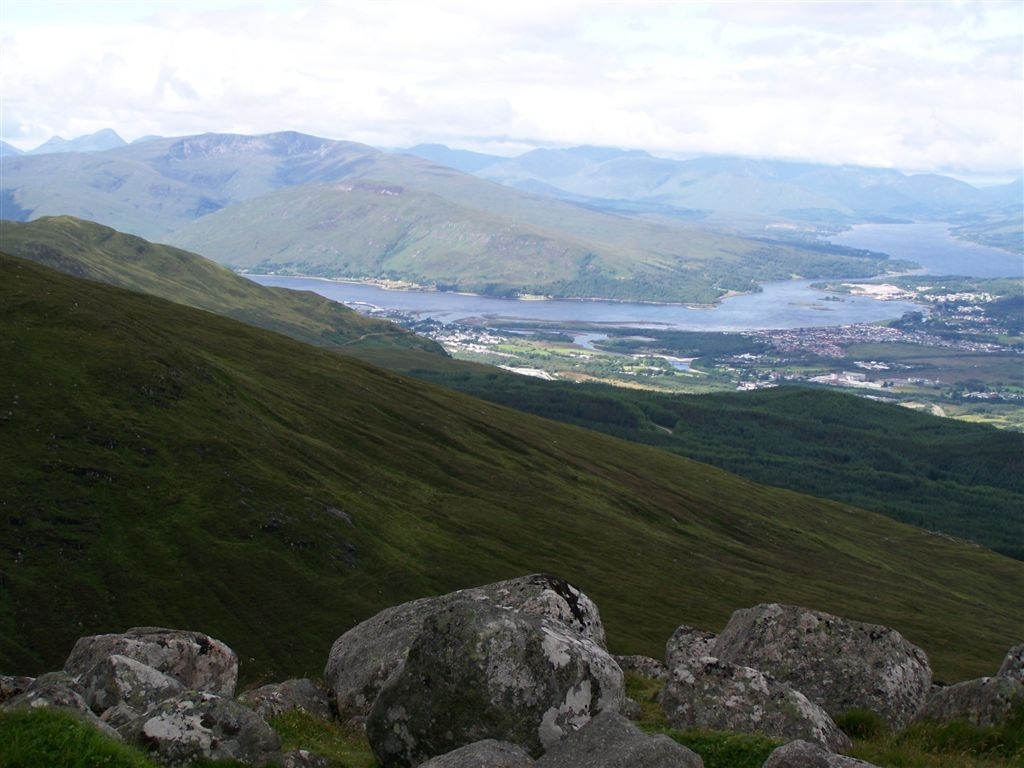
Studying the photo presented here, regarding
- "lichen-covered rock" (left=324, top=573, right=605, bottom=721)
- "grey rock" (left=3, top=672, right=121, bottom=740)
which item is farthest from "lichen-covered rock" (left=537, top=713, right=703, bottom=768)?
"lichen-covered rock" (left=324, top=573, right=605, bottom=721)

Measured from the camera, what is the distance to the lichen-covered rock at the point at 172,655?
124ft

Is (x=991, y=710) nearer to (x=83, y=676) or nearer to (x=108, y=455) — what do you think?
(x=83, y=676)

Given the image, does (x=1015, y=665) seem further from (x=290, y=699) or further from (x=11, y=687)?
(x=11, y=687)

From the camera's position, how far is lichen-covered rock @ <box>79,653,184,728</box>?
3228 centimetres

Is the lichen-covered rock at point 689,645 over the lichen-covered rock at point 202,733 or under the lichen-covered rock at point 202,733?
under

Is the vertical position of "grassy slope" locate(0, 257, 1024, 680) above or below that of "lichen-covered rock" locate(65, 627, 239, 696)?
below

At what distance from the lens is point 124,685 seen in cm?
3291

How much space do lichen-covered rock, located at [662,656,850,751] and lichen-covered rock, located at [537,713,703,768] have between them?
841 centimetres

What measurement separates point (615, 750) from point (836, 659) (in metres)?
18.5

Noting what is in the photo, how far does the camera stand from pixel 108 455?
11062cm

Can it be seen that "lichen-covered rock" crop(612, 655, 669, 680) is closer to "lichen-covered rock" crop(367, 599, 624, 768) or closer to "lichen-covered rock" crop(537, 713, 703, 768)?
"lichen-covered rock" crop(367, 599, 624, 768)

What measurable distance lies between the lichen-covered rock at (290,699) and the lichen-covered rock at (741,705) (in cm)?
1299

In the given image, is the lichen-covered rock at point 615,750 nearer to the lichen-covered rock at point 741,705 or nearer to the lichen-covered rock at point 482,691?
the lichen-covered rock at point 482,691

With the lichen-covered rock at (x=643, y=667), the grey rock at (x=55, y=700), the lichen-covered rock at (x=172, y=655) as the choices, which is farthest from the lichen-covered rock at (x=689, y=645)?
the grey rock at (x=55, y=700)
